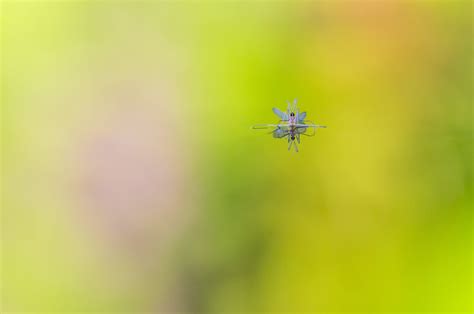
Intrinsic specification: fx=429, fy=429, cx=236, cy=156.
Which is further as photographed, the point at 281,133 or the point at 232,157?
the point at 232,157

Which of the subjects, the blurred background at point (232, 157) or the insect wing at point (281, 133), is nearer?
the insect wing at point (281, 133)

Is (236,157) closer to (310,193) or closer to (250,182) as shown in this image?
(250,182)

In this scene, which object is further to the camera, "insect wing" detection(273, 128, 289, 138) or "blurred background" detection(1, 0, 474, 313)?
"blurred background" detection(1, 0, 474, 313)

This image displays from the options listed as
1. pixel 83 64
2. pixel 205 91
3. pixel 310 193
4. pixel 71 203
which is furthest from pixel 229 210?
pixel 83 64

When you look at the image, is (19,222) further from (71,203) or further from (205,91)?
(205,91)

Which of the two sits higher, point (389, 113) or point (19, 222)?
point (389, 113)

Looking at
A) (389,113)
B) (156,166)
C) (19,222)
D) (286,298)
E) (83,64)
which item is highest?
(83,64)
